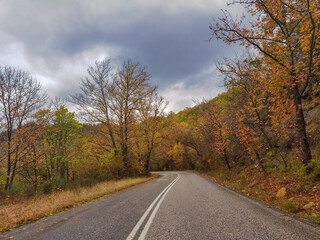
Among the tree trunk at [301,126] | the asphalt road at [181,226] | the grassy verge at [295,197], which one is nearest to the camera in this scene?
the asphalt road at [181,226]

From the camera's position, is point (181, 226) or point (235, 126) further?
point (235, 126)

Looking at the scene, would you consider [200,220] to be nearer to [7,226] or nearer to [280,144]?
[7,226]

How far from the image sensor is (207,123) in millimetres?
20109

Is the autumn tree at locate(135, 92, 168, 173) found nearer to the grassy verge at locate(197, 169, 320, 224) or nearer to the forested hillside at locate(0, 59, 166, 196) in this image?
the forested hillside at locate(0, 59, 166, 196)

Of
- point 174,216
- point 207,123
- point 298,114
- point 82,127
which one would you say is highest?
point 82,127

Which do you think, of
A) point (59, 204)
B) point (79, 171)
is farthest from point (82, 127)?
point (59, 204)

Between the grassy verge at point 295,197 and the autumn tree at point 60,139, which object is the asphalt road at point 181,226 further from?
the autumn tree at point 60,139

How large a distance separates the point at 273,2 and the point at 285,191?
23.9 feet

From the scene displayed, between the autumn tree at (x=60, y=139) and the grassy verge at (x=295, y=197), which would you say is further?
the autumn tree at (x=60, y=139)

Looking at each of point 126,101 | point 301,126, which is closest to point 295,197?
point 301,126

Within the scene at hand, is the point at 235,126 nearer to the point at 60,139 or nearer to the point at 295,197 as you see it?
the point at 295,197

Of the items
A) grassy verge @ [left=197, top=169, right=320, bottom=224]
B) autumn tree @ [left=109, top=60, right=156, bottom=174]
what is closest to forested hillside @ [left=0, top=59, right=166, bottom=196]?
autumn tree @ [left=109, top=60, right=156, bottom=174]

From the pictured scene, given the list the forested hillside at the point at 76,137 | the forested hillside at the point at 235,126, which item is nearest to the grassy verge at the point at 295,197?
the forested hillside at the point at 235,126

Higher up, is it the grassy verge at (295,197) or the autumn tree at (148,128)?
the autumn tree at (148,128)
